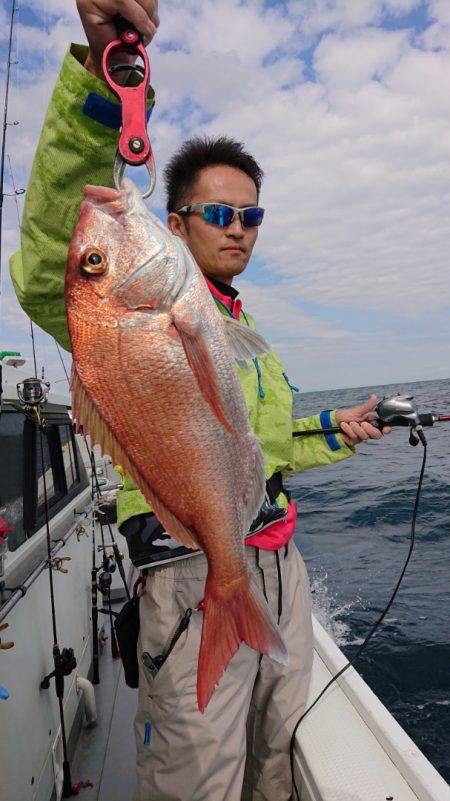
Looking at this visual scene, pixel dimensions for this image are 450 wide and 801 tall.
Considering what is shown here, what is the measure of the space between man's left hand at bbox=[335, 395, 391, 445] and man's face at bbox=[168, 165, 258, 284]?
2.92 ft

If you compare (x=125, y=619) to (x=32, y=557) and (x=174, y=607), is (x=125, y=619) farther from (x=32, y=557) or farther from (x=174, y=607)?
(x=32, y=557)

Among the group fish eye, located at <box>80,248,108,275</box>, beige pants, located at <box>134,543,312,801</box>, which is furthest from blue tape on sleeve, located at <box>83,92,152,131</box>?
beige pants, located at <box>134,543,312,801</box>

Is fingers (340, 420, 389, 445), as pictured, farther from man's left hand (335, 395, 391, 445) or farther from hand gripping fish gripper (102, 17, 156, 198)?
hand gripping fish gripper (102, 17, 156, 198)

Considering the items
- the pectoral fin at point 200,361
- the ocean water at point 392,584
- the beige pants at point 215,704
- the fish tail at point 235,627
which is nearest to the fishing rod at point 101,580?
the beige pants at point 215,704

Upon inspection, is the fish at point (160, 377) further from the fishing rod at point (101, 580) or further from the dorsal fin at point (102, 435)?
the fishing rod at point (101, 580)

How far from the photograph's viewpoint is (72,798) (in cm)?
298

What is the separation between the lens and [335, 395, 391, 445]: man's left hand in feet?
7.75

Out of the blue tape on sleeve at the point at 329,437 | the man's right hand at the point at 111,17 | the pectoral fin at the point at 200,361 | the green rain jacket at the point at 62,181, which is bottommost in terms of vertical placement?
the blue tape on sleeve at the point at 329,437

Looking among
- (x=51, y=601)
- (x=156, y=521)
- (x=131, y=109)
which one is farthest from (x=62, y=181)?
(x=51, y=601)

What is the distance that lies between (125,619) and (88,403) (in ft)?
3.89

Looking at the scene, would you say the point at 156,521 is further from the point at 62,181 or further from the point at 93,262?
the point at 62,181

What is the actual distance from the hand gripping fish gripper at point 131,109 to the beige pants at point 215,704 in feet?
4.66

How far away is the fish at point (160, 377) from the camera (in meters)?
1.32

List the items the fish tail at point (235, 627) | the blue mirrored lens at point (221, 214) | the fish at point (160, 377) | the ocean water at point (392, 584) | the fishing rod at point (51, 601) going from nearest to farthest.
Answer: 1. the fish at point (160, 377)
2. the fish tail at point (235, 627)
3. the blue mirrored lens at point (221, 214)
4. the fishing rod at point (51, 601)
5. the ocean water at point (392, 584)
